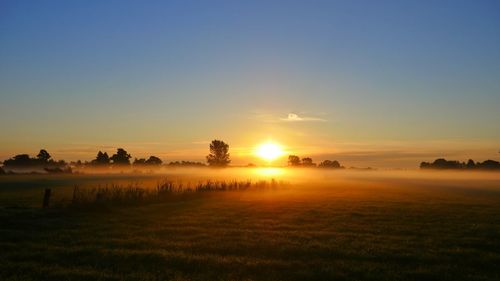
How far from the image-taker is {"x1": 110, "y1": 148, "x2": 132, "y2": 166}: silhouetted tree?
170m

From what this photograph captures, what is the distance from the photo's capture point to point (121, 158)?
17138cm

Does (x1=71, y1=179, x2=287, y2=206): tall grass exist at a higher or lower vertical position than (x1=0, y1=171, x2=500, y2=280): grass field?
higher

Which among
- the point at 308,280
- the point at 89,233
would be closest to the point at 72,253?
the point at 89,233

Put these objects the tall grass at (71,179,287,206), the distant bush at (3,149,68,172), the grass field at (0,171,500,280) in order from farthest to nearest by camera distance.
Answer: the distant bush at (3,149,68,172)
the tall grass at (71,179,287,206)
the grass field at (0,171,500,280)

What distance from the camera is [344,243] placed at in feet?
59.6

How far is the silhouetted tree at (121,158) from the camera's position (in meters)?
170

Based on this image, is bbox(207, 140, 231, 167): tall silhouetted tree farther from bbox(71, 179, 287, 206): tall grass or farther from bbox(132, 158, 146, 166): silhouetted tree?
bbox(71, 179, 287, 206): tall grass

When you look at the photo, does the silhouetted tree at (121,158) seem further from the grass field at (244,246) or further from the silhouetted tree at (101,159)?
the grass field at (244,246)

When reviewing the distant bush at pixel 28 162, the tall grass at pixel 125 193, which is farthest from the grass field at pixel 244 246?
the distant bush at pixel 28 162

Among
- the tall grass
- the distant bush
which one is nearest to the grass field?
the tall grass

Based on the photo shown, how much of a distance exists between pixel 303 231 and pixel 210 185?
34.3m

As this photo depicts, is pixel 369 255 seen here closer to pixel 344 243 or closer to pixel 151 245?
pixel 344 243

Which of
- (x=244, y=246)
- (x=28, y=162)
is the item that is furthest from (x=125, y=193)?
(x=28, y=162)

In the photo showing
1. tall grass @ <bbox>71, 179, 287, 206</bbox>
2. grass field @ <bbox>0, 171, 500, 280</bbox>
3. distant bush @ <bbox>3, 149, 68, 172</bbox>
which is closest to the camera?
grass field @ <bbox>0, 171, 500, 280</bbox>
